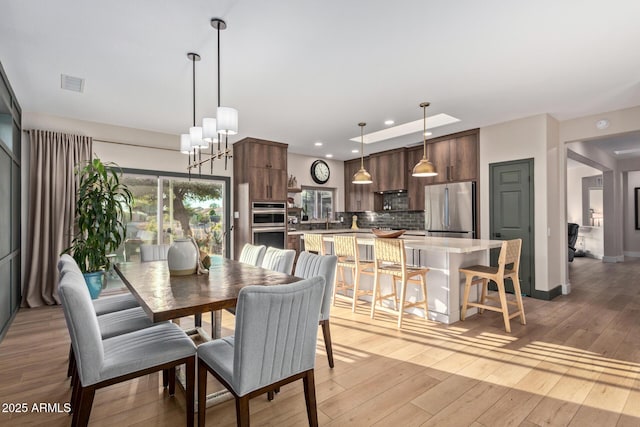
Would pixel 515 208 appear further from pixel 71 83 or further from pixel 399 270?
pixel 71 83

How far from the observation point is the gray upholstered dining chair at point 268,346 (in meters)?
1.47

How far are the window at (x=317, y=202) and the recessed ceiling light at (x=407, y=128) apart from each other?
1912mm

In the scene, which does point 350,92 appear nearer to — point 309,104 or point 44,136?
point 309,104

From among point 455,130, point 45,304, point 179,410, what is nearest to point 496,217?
point 455,130

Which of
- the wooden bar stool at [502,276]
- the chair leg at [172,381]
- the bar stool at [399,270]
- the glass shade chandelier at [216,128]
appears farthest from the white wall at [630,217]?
the chair leg at [172,381]

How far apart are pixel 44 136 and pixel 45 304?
2.23 metres

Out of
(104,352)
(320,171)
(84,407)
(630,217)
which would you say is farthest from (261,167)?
(630,217)

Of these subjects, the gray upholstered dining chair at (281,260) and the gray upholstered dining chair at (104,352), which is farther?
the gray upholstered dining chair at (281,260)

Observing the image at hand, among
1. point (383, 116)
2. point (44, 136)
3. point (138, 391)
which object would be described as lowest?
point (138, 391)

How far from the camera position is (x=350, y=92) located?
3709mm

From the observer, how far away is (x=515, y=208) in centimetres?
484

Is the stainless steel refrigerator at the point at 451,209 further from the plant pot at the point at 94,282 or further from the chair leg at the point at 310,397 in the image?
the plant pot at the point at 94,282

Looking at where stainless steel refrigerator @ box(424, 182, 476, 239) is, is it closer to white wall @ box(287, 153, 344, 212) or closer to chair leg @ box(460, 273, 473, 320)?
chair leg @ box(460, 273, 473, 320)

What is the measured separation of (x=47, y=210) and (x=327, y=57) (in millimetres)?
4161
